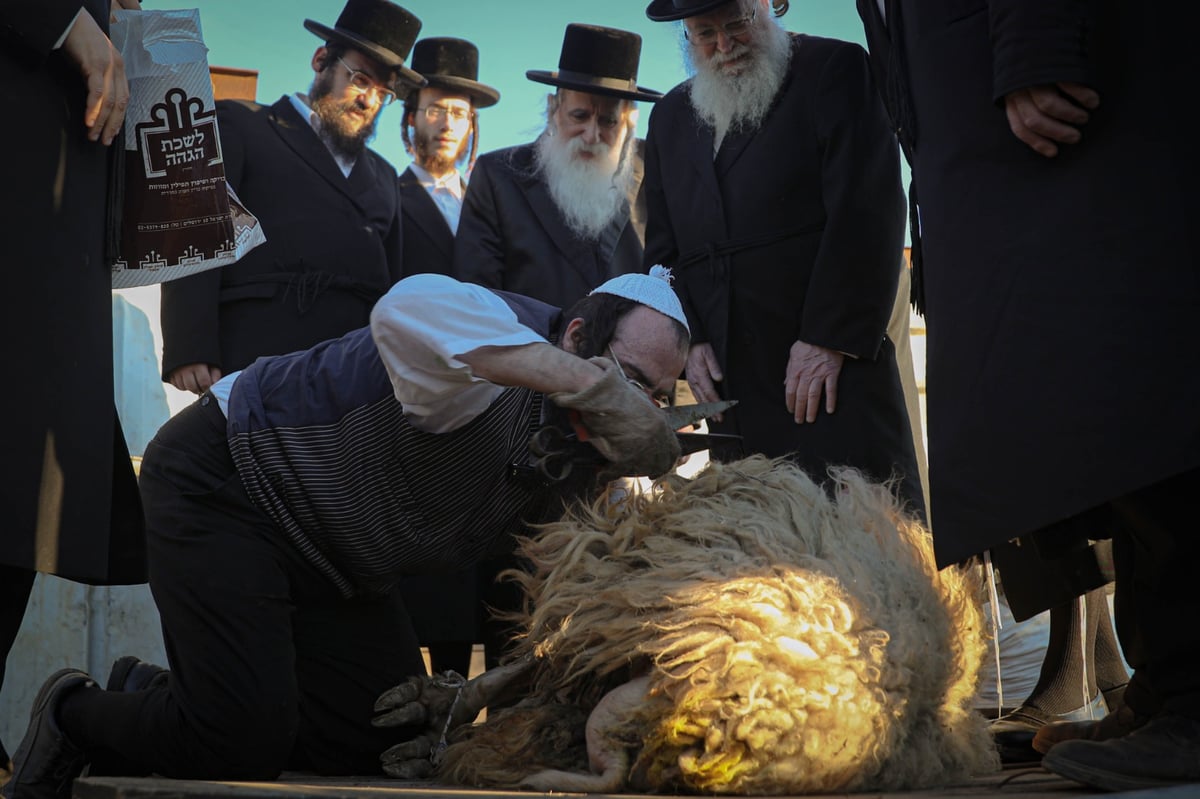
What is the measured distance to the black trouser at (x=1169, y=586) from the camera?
1.98 meters

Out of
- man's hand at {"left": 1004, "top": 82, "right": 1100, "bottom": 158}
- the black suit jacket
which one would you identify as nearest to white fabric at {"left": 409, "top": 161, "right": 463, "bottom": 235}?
the black suit jacket

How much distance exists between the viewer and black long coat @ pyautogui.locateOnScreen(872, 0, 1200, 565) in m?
A: 1.94

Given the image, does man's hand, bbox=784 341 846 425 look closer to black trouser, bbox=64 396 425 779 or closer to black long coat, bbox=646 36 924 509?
black long coat, bbox=646 36 924 509

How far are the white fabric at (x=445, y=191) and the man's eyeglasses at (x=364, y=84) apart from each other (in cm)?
57

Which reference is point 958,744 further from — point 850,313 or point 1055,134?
point 850,313

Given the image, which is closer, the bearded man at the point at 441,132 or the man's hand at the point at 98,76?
the man's hand at the point at 98,76

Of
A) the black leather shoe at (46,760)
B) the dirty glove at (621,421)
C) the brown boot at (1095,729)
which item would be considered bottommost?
the black leather shoe at (46,760)

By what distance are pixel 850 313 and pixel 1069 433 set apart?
1487mm

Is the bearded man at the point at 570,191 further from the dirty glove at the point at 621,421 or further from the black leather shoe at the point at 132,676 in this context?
the dirty glove at the point at 621,421

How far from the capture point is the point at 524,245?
480cm

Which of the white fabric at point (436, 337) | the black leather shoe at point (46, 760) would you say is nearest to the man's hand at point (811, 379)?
the white fabric at point (436, 337)

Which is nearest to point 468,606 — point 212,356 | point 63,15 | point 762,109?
point 212,356

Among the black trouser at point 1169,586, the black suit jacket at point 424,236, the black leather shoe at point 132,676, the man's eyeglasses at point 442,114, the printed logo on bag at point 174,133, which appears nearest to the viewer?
the black trouser at point 1169,586

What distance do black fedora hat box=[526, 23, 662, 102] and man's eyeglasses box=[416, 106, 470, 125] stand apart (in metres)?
0.96
